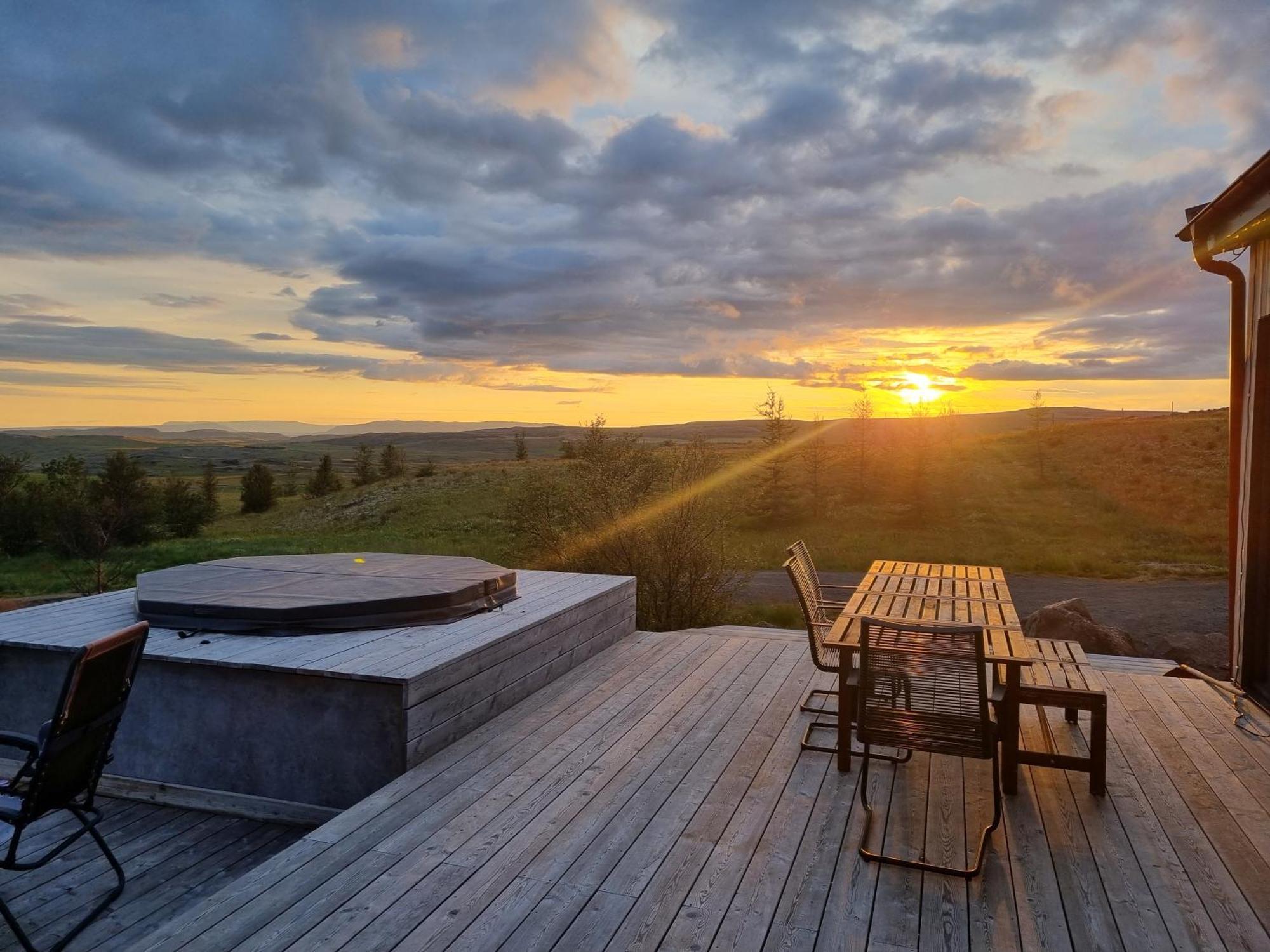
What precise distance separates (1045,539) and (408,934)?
20503 millimetres

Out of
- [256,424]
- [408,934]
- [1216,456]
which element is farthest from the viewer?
[256,424]

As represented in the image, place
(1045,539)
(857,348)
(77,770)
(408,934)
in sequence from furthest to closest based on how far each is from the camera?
1. (1045,539)
2. (857,348)
3. (77,770)
4. (408,934)

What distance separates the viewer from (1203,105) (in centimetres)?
520

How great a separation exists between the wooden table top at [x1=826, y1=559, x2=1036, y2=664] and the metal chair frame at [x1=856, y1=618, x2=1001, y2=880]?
0.12 m

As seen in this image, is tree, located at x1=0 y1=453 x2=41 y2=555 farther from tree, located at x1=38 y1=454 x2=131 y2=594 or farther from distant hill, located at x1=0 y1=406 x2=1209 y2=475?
distant hill, located at x1=0 y1=406 x2=1209 y2=475

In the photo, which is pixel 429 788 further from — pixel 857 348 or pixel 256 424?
pixel 256 424

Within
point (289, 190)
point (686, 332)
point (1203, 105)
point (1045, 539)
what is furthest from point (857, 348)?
point (289, 190)

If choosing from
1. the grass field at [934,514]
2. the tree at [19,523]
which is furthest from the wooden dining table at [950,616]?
the tree at [19,523]

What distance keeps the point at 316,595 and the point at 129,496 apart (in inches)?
749

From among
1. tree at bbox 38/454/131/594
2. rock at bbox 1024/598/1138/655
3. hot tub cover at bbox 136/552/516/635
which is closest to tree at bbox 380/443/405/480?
tree at bbox 38/454/131/594

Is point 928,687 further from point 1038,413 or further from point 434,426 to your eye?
point 434,426

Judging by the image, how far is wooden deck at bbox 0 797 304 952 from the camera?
8.04 ft

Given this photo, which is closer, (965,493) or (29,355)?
(29,355)

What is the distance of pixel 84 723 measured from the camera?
2.32 m
